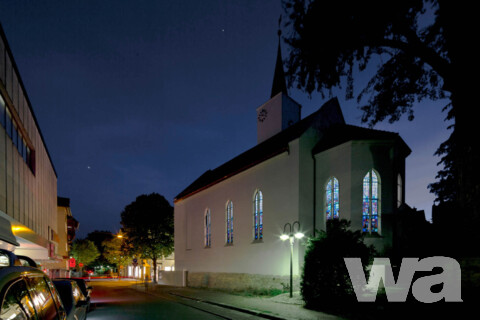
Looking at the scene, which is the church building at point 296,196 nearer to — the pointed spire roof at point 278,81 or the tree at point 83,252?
the pointed spire roof at point 278,81

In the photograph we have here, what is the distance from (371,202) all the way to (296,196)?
4.09 m

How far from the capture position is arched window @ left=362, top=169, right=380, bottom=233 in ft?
55.2

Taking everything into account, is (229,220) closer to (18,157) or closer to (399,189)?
(399,189)

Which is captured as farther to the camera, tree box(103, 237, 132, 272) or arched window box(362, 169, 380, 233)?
tree box(103, 237, 132, 272)

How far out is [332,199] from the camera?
1822cm

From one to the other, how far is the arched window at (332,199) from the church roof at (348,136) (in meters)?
2.09

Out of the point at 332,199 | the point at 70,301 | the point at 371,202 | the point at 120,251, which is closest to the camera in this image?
the point at 70,301

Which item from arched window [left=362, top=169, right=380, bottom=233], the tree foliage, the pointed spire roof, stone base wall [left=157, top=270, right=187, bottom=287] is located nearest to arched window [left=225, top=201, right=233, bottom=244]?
stone base wall [left=157, top=270, right=187, bottom=287]

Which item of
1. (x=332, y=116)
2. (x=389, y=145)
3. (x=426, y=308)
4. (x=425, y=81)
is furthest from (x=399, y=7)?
(x=332, y=116)

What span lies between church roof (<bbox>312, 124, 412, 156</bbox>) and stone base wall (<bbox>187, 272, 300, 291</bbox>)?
7813 millimetres

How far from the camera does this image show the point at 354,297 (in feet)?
37.4

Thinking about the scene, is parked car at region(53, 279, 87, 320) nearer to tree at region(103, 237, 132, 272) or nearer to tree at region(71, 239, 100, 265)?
tree at region(103, 237, 132, 272)

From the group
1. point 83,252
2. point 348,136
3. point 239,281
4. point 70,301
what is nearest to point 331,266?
point 348,136

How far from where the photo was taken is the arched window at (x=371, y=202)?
16828mm
